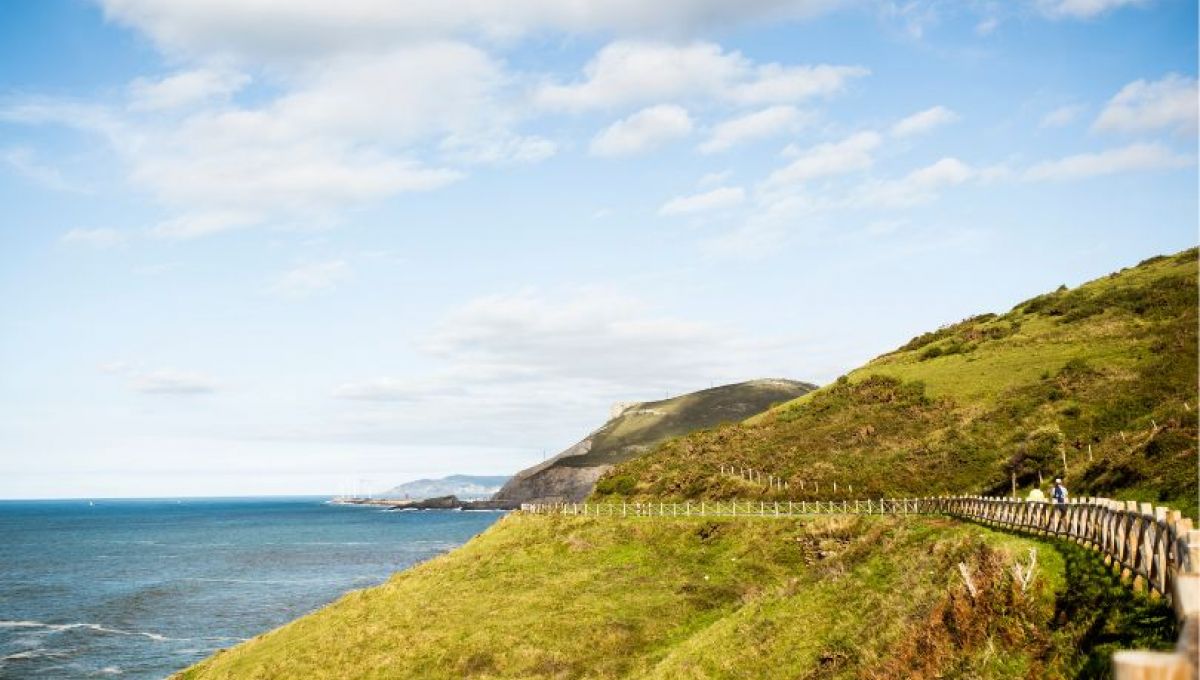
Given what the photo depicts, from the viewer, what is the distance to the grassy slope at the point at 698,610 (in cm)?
2338

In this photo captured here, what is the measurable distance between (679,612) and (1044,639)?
28.7 meters

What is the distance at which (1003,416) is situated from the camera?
8475 centimetres

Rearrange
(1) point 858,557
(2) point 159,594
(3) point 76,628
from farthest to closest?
1. (2) point 159,594
2. (3) point 76,628
3. (1) point 858,557

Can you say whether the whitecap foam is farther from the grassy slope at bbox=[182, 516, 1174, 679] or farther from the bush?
the bush

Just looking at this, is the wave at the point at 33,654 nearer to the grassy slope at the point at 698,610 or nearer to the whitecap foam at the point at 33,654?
Answer: the whitecap foam at the point at 33,654

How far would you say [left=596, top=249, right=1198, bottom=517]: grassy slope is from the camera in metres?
66.6

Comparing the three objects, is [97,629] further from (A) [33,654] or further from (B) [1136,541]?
(B) [1136,541]

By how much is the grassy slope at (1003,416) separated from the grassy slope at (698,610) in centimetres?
1720

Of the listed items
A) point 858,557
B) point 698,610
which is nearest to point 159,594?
point 698,610

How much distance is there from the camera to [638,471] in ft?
337

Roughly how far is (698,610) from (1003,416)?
164 ft

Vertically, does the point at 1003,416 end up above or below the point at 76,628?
above

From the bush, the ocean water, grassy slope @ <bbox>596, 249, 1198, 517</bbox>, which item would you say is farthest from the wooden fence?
the ocean water

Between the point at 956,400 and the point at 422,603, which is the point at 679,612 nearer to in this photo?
the point at 422,603
